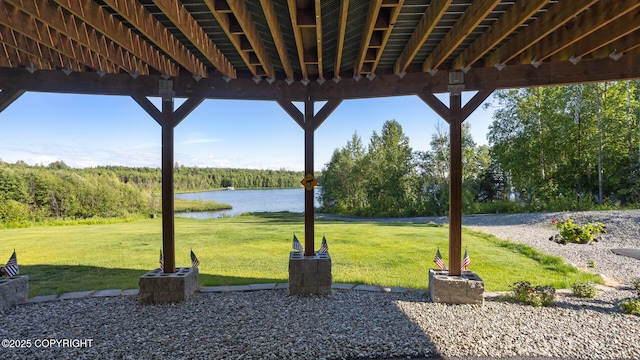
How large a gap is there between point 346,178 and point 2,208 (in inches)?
548

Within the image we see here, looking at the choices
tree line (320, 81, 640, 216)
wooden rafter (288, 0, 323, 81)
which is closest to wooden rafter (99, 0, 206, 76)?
wooden rafter (288, 0, 323, 81)

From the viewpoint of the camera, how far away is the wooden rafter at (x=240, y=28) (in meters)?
2.21

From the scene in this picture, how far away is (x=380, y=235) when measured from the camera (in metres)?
9.27

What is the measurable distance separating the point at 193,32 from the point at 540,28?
2.79 metres

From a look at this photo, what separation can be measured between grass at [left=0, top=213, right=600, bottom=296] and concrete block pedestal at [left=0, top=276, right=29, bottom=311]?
1.31ft

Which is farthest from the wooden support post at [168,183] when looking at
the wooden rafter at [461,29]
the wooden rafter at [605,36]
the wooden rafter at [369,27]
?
the wooden rafter at [605,36]

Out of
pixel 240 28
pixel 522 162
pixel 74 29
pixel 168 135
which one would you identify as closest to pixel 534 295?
pixel 240 28

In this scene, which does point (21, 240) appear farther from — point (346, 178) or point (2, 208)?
point (346, 178)

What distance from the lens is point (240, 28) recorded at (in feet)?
8.81

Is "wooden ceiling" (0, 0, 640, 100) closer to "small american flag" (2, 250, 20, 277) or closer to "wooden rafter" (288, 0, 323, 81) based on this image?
"wooden rafter" (288, 0, 323, 81)

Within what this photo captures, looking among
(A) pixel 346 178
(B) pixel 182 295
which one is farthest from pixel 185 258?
(A) pixel 346 178

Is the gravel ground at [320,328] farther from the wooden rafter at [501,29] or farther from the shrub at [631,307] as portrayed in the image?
the wooden rafter at [501,29]

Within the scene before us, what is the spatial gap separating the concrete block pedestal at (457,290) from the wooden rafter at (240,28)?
3.03 meters

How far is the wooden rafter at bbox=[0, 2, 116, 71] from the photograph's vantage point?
8.11 feet
